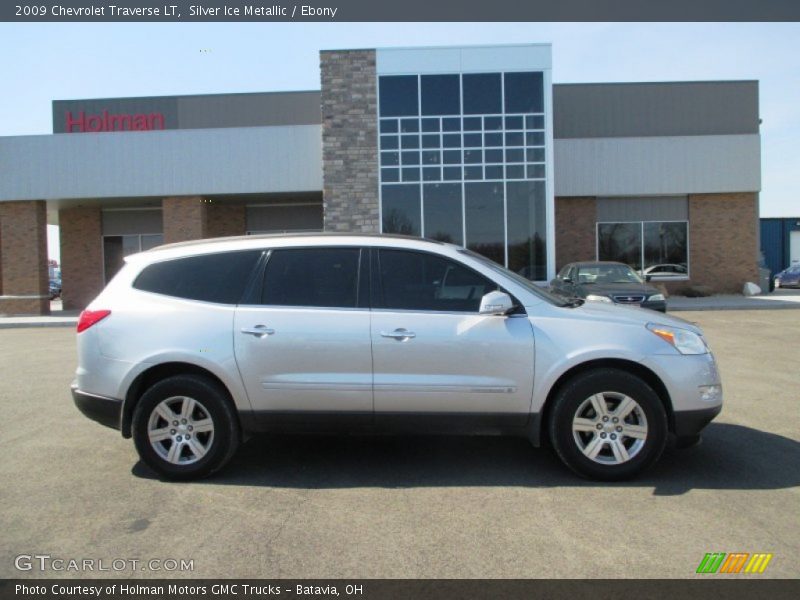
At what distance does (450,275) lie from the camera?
4.90m

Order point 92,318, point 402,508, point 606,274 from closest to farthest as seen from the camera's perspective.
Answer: point 402,508
point 92,318
point 606,274

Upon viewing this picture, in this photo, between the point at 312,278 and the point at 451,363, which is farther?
the point at 312,278

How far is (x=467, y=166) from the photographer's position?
65.3ft

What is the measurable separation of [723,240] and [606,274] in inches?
535

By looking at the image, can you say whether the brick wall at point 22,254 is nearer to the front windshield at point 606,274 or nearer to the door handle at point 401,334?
the front windshield at point 606,274

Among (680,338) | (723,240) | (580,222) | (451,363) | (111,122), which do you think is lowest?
(451,363)

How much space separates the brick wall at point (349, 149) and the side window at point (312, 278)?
14929 mm

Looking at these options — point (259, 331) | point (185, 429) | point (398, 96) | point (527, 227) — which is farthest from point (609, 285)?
point (398, 96)

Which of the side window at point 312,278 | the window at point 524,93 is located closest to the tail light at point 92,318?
the side window at point 312,278

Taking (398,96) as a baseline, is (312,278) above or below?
below

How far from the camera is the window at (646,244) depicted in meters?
24.6

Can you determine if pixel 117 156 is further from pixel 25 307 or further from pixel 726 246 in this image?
pixel 726 246
